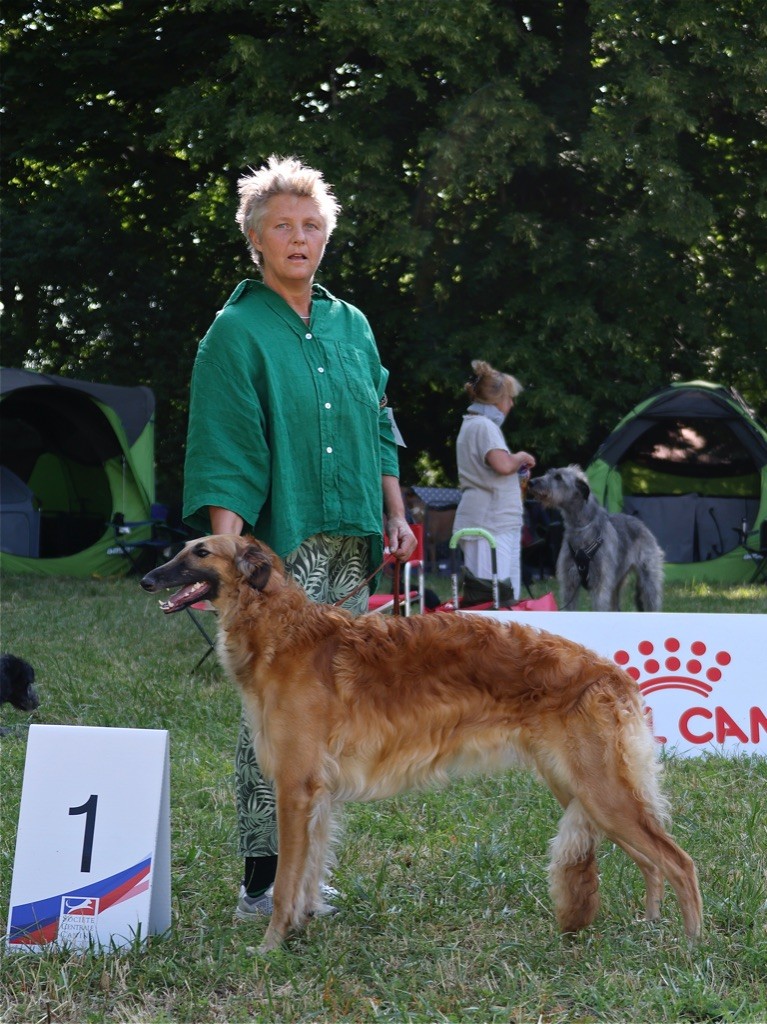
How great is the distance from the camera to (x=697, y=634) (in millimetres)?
5309

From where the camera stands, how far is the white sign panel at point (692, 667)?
5.21 metres

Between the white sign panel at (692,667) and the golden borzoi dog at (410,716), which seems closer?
the golden borzoi dog at (410,716)

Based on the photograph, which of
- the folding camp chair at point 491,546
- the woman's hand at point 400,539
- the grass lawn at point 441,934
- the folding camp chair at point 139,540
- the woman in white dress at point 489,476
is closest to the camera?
the grass lawn at point 441,934

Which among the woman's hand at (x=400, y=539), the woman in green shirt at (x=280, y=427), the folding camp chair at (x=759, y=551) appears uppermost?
the woman in green shirt at (x=280, y=427)

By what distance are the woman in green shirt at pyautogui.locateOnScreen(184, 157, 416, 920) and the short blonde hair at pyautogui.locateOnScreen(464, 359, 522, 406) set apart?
4.32 meters

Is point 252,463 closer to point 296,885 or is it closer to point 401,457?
point 296,885

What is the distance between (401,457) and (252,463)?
1443 cm

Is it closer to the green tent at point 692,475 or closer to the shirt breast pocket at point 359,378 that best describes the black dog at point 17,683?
the shirt breast pocket at point 359,378

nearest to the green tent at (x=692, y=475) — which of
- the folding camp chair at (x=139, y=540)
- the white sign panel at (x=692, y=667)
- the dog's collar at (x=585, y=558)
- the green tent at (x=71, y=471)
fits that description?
the dog's collar at (x=585, y=558)

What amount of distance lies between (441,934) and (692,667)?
241 centimetres

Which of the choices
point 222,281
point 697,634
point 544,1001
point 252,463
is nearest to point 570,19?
point 222,281

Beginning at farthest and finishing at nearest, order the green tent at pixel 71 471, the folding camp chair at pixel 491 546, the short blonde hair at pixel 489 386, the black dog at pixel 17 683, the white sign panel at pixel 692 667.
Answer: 1. the green tent at pixel 71 471
2. the short blonde hair at pixel 489 386
3. the folding camp chair at pixel 491 546
4. the black dog at pixel 17 683
5. the white sign panel at pixel 692 667

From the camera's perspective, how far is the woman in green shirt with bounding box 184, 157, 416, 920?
333 cm

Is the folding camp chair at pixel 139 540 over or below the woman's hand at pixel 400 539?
below
